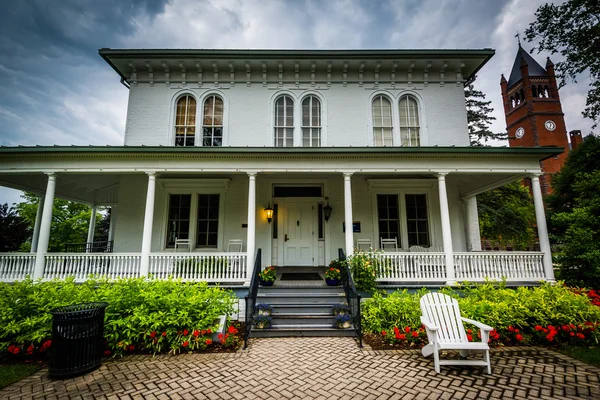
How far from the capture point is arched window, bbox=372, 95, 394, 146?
32.2 ft

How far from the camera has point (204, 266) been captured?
751cm

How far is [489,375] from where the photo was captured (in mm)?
3723

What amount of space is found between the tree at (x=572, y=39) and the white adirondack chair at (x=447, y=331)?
1163 cm

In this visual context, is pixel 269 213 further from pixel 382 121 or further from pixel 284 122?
pixel 382 121

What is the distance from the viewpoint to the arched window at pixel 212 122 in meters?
9.74

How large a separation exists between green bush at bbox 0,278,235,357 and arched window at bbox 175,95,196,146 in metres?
6.04

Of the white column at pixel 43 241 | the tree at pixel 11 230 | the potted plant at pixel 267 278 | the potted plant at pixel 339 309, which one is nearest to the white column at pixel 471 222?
the potted plant at pixel 339 309

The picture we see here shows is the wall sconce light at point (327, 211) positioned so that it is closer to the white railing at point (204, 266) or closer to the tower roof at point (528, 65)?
Answer: the white railing at point (204, 266)

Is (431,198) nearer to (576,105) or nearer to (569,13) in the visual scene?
(569,13)

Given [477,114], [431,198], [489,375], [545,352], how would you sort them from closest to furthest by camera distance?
[489,375] → [545,352] → [431,198] → [477,114]

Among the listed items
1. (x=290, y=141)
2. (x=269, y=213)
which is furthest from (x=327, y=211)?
(x=290, y=141)

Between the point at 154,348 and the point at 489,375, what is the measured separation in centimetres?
541

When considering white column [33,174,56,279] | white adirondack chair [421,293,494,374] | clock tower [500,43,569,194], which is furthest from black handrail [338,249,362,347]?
clock tower [500,43,569,194]

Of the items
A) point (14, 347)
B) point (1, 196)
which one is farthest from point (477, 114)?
point (1, 196)
